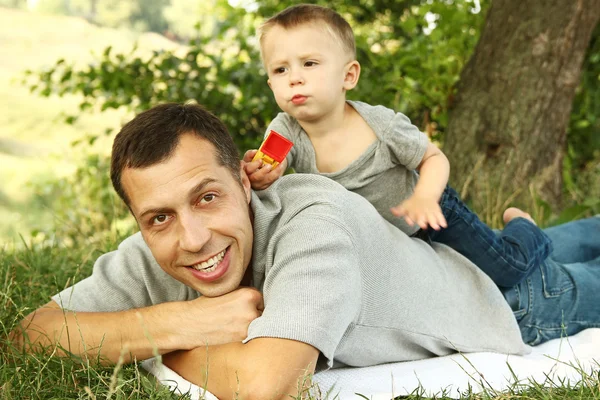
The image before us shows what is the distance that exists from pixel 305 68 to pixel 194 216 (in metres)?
0.92

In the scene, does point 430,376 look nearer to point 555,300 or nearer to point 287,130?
point 555,300

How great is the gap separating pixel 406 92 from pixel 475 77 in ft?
2.23

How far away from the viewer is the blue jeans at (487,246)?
9.89ft

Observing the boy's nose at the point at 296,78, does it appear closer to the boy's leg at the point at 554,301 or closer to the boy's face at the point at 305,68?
the boy's face at the point at 305,68

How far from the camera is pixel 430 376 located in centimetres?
249

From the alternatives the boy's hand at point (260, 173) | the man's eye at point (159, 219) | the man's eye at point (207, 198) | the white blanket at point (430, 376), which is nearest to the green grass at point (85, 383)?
the white blanket at point (430, 376)

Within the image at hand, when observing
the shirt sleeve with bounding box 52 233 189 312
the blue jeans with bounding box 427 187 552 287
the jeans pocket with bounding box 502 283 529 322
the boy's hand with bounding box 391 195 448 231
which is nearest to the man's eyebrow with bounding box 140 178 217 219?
the shirt sleeve with bounding box 52 233 189 312

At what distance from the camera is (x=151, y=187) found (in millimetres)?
2289

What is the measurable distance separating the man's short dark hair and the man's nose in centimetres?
21

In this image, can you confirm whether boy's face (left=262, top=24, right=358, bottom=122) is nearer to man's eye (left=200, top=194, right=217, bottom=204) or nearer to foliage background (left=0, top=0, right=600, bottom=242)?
man's eye (left=200, top=194, right=217, bottom=204)

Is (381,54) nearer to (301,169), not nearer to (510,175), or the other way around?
(510,175)

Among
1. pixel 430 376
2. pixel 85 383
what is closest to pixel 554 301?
pixel 430 376

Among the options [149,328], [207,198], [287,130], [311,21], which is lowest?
[149,328]

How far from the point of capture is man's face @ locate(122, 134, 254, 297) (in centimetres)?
228
